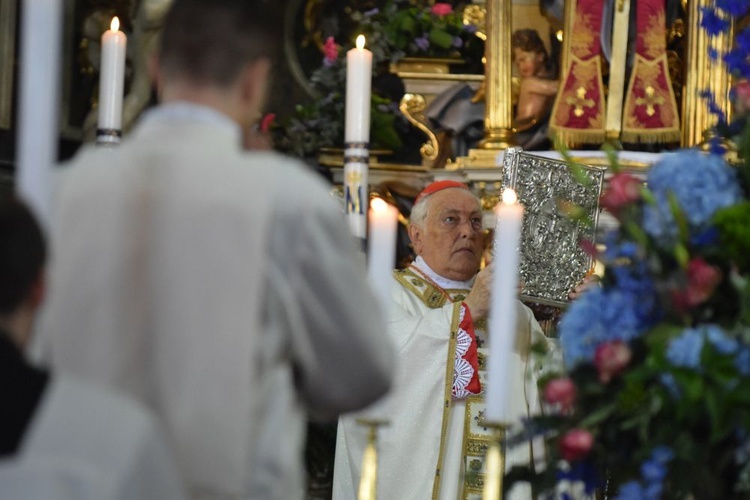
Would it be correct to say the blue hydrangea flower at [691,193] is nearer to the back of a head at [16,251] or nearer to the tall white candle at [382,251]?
the tall white candle at [382,251]

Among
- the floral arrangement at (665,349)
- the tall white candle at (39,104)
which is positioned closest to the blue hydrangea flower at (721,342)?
the floral arrangement at (665,349)

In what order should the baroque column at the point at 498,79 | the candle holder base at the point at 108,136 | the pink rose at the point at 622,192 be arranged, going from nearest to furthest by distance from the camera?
the pink rose at the point at 622,192 → the candle holder base at the point at 108,136 → the baroque column at the point at 498,79

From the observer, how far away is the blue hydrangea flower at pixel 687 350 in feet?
9.14

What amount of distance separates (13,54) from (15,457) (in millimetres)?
5906

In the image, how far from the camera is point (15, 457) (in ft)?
6.75

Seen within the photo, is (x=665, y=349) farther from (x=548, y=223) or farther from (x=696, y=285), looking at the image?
(x=548, y=223)

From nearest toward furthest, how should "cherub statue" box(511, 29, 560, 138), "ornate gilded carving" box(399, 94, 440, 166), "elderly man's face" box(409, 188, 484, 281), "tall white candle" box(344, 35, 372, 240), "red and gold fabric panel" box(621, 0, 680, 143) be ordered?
"tall white candle" box(344, 35, 372, 240) < "elderly man's face" box(409, 188, 484, 281) < "red and gold fabric panel" box(621, 0, 680, 143) < "cherub statue" box(511, 29, 560, 138) < "ornate gilded carving" box(399, 94, 440, 166)

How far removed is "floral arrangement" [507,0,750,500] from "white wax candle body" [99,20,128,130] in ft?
4.82

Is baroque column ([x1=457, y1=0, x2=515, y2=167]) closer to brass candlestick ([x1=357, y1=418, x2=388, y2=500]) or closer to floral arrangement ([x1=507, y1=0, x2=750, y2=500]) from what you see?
floral arrangement ([x1=507, y1=0, x2=750, y2=500])

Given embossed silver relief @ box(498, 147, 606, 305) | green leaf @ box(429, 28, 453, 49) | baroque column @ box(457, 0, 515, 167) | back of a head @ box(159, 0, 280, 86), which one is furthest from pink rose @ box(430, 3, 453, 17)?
back of a head @ box(159, 0, 280, 86)

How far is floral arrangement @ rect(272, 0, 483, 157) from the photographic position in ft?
25.3

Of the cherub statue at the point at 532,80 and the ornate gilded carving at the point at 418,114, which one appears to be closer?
the cherub statue at the point at 532,80

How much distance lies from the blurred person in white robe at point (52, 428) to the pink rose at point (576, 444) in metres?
1.00

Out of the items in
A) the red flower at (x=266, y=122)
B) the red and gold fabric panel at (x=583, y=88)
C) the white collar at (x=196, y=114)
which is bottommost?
the white collar at (x=196, y=114)
